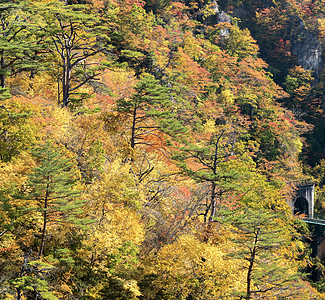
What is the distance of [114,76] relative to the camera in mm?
32656

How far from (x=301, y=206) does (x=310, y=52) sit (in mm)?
27407

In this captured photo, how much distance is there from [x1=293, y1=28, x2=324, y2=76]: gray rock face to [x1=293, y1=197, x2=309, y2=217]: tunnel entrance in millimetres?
23841

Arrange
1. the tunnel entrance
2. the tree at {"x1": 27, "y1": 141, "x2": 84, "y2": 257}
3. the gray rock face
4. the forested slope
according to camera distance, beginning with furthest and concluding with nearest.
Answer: the gray rock face, the tunnel entrance, the forested slope, the tree at {"x1": 27, "y1": 141, "x2": 84, "y2": 257}

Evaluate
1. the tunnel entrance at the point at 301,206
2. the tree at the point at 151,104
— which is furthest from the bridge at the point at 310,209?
the tree at the point at 151,104

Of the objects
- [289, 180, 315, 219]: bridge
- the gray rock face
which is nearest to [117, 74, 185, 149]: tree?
[289, 180, 315, 219]: bridge

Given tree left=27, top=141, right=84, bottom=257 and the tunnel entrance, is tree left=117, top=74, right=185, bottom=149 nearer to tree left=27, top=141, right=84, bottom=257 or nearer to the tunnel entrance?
tree left=27, top=141, right=84, bottom=257

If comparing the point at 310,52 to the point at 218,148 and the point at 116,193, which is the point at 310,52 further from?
the point at 116,193

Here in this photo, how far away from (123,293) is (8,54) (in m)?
14.6

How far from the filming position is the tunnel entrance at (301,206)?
4213 cm

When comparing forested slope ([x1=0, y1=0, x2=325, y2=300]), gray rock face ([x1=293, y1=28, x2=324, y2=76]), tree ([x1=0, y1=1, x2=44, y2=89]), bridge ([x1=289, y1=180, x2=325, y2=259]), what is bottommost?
bridge ([x1=289, y1=180, x2=325, y2=259])

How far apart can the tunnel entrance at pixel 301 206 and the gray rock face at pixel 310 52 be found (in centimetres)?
2384

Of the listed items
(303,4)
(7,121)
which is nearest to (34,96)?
(7,121)

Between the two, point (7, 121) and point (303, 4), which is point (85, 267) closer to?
point (7, 121)

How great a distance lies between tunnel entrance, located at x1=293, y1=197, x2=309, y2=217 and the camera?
4213 centimetres
